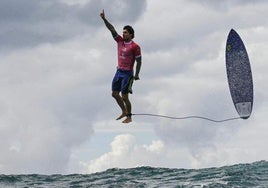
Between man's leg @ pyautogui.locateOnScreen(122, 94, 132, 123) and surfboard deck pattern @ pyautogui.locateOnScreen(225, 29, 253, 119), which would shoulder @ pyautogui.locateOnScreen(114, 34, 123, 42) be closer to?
man's leg @ pyautogui.locateOnScreen(122, 94, 132, 123)

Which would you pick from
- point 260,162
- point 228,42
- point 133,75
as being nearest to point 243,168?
point 260,162

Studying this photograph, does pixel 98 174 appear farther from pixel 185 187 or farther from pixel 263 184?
pixel 263 184

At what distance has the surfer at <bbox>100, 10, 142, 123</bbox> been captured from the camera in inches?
768

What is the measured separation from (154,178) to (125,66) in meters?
4.12

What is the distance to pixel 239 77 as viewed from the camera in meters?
24.5

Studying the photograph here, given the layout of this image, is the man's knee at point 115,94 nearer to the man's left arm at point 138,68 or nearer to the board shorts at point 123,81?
the board shorts at point 123,81

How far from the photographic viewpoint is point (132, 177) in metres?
19.7

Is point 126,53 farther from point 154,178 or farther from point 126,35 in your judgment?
point 154,178

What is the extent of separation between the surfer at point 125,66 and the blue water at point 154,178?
232 centimetres

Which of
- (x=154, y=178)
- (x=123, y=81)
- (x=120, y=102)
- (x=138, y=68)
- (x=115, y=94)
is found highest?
(x=138, y=68)

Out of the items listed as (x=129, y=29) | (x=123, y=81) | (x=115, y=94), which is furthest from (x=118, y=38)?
(x=115, y=94)

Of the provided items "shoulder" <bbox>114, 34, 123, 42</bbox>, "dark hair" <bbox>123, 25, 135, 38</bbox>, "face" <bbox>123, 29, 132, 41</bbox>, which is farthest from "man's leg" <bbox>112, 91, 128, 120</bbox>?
"dark hair" <bbox>123, 25, 135, 38</bbox>

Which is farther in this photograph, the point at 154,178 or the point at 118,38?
the point at 118,38

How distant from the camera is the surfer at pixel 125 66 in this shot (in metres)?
19.5
